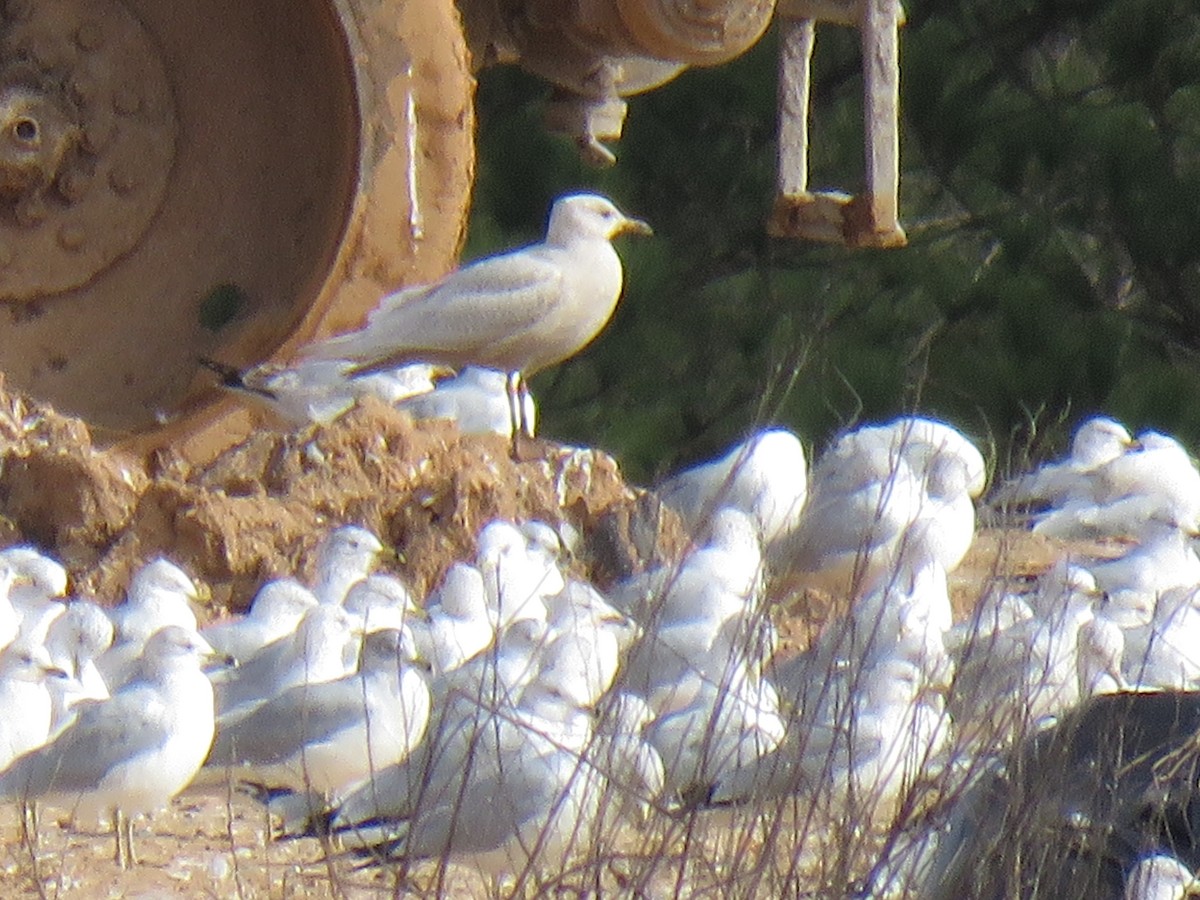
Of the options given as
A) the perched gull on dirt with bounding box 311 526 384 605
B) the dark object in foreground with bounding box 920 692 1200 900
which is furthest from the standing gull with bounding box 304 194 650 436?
the dark object in foreground with bounding box 920 692 1200 900

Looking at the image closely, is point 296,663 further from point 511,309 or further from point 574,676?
point 511,309

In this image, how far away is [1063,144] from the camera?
1093cm

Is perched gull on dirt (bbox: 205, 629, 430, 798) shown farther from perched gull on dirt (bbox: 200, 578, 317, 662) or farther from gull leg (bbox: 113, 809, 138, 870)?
perched gull on dirt (bbox: 200, 578, 317, 662)

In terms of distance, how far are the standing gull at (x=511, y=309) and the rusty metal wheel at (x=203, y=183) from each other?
0.09m

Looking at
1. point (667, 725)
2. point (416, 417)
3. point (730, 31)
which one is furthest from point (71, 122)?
point (667, 725)

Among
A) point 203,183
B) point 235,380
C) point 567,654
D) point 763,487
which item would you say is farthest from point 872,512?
point 203,183

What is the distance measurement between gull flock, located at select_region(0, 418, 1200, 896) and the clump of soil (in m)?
0.13

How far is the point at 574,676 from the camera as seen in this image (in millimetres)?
5277

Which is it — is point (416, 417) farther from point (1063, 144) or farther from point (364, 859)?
point (1063, 144)

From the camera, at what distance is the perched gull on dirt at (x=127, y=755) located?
479cm

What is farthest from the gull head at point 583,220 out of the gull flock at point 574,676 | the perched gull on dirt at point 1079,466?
the perched gull on dirt at point 1079,466

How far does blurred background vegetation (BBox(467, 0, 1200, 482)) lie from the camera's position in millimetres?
10766

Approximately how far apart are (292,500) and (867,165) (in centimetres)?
254

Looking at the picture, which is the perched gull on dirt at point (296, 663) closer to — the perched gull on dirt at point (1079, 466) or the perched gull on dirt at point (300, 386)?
the perched gull on dirt at point (300, 386)
